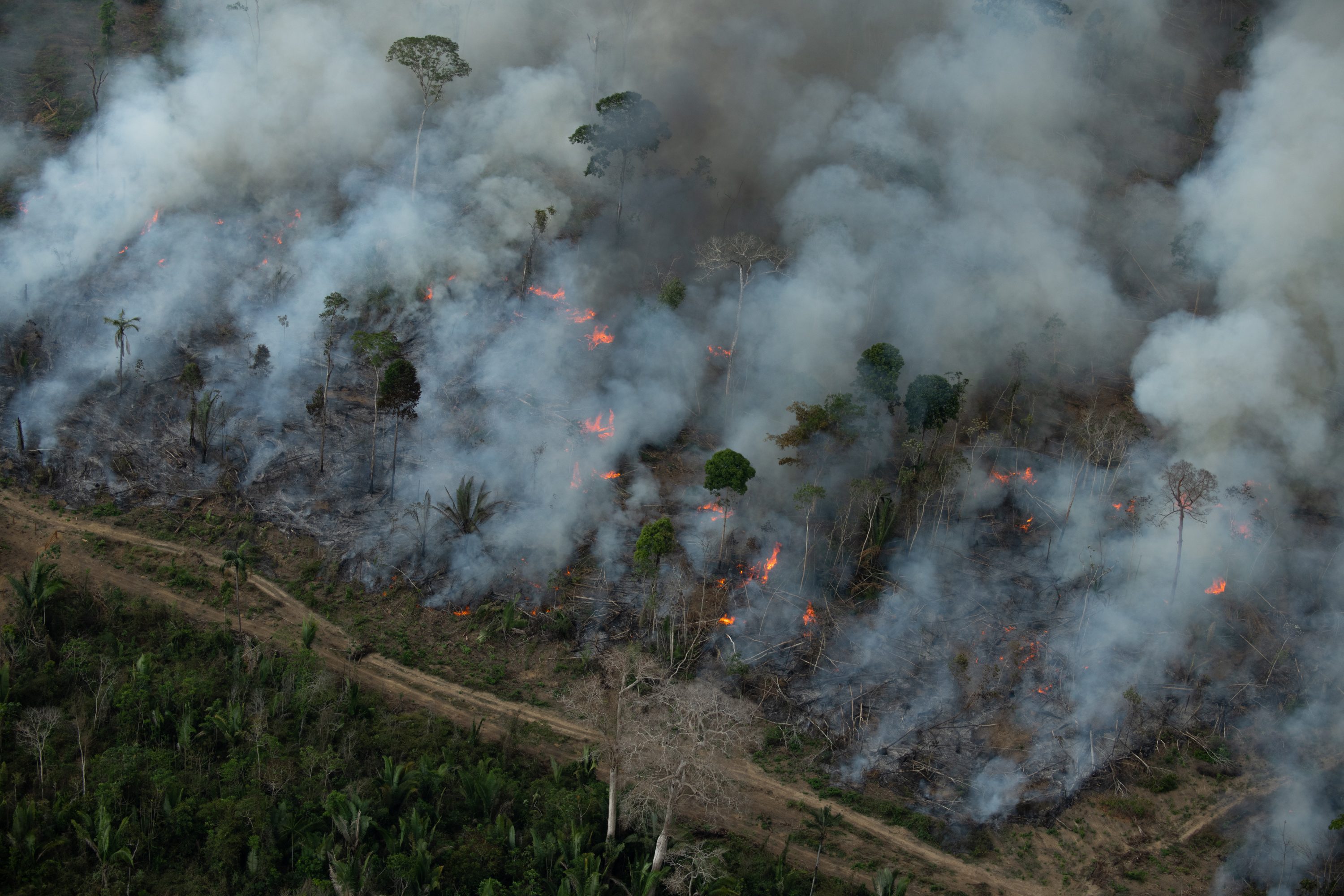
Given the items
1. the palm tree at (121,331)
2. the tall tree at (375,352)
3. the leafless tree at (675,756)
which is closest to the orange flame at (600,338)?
the tall tree at (375,352)

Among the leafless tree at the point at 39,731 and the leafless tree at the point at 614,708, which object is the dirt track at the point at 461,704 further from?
the leafless tree at the point at 39,731

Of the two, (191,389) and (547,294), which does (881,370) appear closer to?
(547,294)

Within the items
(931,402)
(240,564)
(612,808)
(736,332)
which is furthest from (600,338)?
(612,808)

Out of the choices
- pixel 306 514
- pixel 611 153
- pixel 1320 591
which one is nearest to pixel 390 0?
pixel 611 153

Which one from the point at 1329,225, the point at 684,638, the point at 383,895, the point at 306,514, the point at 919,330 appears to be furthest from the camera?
the point at 919,330

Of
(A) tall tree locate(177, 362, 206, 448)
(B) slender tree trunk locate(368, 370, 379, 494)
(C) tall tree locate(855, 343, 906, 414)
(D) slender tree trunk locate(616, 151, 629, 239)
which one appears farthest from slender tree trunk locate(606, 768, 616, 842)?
(D) slender tree trunk locate(616, 151, 629, 239)

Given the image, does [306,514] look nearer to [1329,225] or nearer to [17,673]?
[17,673]
